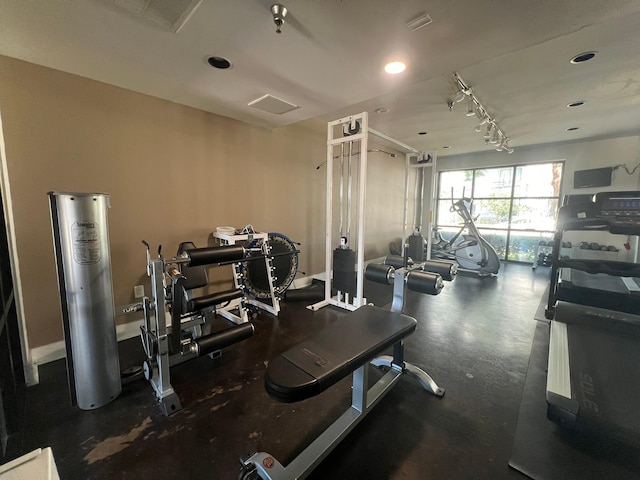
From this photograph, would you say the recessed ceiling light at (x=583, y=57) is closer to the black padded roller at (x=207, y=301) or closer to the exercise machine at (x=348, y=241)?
the exercise machine at (x=348, y=241)

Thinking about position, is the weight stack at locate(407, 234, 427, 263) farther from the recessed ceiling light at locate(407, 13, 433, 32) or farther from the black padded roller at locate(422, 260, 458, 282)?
the recessed ceiling light at locate(407, 13, 433, 32)

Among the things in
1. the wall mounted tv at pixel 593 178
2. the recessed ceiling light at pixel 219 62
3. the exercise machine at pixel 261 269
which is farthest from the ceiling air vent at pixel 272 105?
the wall mounted tv at pixel 593 178

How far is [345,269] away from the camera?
3391 mm

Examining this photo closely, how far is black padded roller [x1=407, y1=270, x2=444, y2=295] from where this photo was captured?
5.73ft

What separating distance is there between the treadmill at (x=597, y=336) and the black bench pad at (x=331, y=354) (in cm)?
106

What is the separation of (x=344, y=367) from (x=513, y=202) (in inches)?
281

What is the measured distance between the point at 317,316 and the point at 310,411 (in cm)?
152

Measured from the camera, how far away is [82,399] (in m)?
1.72

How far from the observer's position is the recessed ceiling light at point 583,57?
2.33 metres

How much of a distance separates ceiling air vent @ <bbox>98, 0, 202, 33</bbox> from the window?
680cm

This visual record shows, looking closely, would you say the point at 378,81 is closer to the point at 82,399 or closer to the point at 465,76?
the point at 465,76

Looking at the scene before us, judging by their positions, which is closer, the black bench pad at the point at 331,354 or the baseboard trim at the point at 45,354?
the black bench pad at the point at 331,354

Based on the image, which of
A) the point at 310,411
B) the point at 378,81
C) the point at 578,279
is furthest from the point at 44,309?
the point at 578,279

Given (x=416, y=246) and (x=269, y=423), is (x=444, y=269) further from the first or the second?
(x=416, y=246)
